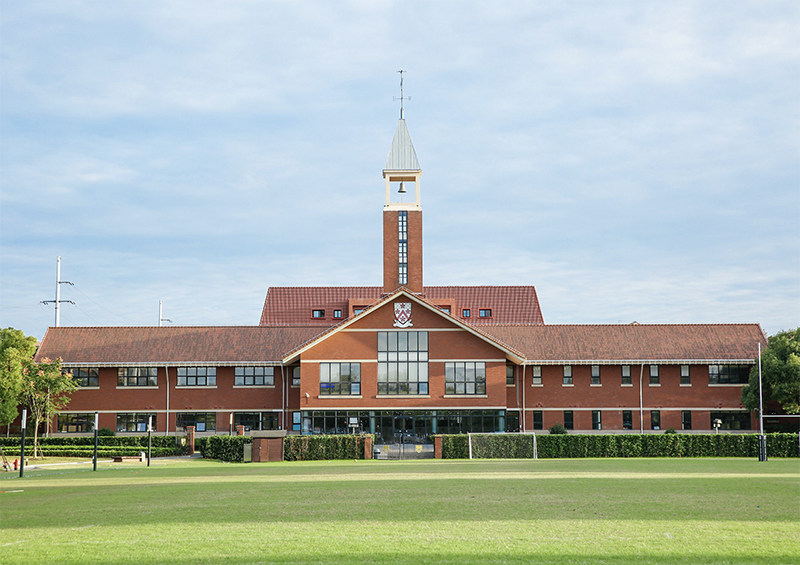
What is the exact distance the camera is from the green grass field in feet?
35.0

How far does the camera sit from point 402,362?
1960 inches

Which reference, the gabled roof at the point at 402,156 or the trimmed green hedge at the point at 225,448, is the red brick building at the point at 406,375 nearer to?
the trimmed green hedge at the point at 225,448

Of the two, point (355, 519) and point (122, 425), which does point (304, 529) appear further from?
point (122, 425)

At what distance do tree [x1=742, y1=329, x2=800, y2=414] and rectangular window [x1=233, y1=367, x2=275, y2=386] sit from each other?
30.3 meters

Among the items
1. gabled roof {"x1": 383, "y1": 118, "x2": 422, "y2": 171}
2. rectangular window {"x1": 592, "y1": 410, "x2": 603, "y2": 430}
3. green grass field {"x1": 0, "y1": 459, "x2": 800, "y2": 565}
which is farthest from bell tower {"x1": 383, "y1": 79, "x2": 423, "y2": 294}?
green grass field {"x1": 0, "y1": 459, "x2": 800, "y2": 565}

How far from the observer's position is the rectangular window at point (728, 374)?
173 ft

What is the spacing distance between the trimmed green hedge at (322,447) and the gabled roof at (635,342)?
53.6 ft

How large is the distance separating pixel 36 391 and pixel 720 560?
144 feet

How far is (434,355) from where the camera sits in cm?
4975

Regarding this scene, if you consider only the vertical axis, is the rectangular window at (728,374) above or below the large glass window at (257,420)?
above

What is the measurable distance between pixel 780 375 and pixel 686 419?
7.34 meters

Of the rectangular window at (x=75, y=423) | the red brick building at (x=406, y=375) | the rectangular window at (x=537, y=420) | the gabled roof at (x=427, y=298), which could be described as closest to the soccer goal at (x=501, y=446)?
the red brick building at (x=406, y=375)

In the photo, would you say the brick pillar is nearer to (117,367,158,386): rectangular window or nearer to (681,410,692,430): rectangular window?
(117,367,158,386): rectangular window

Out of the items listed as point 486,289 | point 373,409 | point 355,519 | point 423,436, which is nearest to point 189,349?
point 373,409
